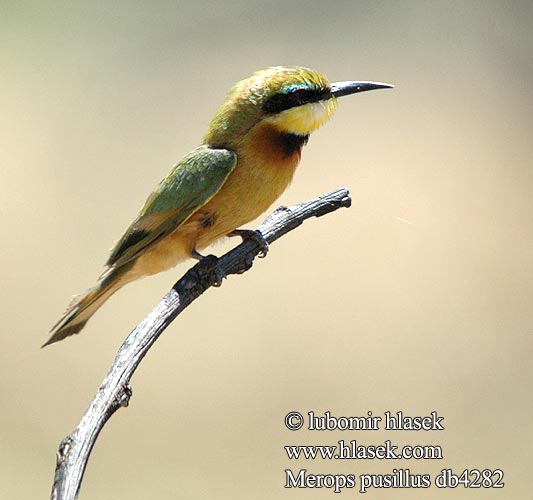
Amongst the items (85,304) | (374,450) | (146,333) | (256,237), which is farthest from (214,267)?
(374,450)

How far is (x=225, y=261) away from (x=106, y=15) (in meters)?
3.13

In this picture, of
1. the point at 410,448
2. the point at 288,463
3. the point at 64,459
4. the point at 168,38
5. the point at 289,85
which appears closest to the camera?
the point at 64,459

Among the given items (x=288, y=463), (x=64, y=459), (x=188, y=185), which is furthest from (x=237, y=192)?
(x=288, y=463)

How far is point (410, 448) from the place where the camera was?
2.50 meters

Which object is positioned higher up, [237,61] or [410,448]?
[237,61]

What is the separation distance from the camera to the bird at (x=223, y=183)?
1.75 meters

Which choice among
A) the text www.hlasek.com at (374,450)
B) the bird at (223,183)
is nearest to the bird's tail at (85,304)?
the bird at (223,183)

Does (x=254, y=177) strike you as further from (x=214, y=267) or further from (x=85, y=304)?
(x=85, y=304)

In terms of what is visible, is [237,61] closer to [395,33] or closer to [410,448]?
[395,33]

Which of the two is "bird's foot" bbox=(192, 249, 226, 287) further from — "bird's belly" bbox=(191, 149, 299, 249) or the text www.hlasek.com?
the text www.hlasek.com

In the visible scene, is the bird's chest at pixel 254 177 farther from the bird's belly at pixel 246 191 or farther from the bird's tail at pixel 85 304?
the bird's tail at pixel 85 304

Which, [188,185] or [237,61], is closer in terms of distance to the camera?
[188,185]

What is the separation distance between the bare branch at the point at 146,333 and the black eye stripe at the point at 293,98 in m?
0.20

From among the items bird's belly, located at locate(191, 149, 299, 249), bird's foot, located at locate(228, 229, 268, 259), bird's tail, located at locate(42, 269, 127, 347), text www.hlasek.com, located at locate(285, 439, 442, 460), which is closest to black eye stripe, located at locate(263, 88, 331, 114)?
bird's belly, located at locate(191, 149, 299, 249)
